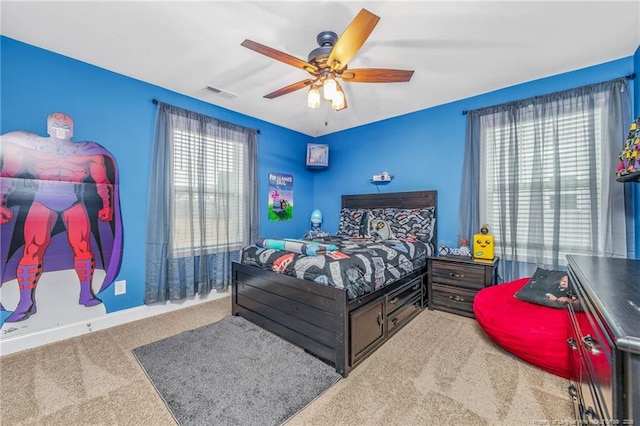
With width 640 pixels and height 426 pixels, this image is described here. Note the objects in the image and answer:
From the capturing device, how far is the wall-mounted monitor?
461 cm

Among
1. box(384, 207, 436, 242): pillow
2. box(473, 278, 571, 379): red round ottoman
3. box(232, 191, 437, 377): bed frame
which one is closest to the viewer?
box(473, 278, 571, 379): red round ottoman

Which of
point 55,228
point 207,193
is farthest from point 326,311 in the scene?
point 55,228

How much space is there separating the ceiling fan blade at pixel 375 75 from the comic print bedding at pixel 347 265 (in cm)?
150

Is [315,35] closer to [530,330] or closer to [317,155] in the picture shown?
[317,155]

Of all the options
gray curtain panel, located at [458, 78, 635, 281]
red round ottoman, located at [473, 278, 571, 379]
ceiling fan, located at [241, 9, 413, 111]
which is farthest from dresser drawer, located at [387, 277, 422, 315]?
ceiling fan, located at [241, 9, 413, 111]

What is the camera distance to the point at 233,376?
1.88m

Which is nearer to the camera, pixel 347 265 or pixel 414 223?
pixel 347 265

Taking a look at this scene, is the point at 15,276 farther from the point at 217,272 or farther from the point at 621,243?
the point at 621,243

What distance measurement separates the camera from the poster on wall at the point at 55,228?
221 cm

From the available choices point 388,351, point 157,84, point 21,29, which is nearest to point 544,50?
point 388,351

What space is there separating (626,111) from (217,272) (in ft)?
15.4

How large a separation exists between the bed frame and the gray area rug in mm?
132

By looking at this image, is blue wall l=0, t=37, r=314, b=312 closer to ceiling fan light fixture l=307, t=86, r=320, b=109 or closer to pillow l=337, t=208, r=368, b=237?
ceiling fan light fixture l=307, t=86, r=320, b=109

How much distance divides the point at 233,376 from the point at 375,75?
2574 mm
